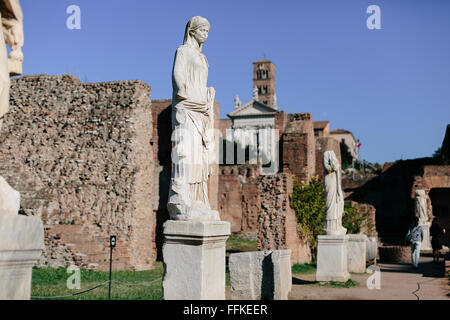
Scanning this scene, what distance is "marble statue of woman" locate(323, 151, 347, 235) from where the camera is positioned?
439 inches

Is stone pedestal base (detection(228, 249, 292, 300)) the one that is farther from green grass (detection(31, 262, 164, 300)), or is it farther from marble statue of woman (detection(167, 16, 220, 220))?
marble statue of woman (detection(167, 16, 220, 220))

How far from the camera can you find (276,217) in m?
15.2

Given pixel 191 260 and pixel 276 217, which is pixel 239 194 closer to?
pixel 276 217

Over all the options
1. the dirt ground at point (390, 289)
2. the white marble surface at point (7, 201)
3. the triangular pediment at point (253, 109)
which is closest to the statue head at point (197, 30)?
the white marble surface at point (7, 201)

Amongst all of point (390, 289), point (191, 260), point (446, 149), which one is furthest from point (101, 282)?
point (446, 149)

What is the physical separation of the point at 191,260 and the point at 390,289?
24.4 feet

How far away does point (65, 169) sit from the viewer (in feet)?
52.9

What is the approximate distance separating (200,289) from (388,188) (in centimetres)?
3329

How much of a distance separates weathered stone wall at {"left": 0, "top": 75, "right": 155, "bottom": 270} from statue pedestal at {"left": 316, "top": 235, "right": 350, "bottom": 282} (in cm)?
684

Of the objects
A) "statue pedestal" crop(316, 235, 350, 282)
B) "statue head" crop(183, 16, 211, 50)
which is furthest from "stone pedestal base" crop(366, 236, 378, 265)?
"statue head" crop(183, 16, 211, 50)

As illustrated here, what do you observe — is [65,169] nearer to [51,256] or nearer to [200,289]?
[51,256]

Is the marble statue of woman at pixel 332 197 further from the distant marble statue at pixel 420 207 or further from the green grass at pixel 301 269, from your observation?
the distant marble statue at pixel 420 207

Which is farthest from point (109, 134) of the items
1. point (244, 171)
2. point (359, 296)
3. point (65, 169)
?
point (244, 171)

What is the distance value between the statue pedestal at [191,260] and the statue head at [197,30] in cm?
192
